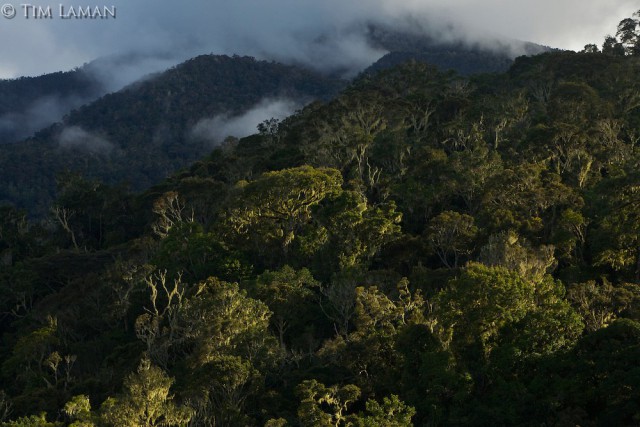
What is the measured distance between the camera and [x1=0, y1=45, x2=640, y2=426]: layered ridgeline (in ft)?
88.8

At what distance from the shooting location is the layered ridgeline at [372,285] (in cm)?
2706

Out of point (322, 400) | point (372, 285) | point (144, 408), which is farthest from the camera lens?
point (372, 285)

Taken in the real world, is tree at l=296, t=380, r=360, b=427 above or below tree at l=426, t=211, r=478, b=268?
below

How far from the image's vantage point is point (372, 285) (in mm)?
37250

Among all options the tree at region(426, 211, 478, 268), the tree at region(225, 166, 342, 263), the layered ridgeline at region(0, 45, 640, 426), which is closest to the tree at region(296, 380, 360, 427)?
the layered ridgeline at region(0, 45, 640, 426)

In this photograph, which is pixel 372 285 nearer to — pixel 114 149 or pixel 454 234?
pixel 454 234

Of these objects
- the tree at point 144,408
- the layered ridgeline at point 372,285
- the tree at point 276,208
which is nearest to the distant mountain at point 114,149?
the layered ridgeline at point 372,285

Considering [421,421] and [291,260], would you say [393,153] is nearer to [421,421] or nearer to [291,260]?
[291,260]

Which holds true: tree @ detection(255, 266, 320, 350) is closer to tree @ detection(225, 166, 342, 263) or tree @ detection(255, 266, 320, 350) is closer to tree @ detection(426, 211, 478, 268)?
tree @ detection(225, 166, 342, 263)

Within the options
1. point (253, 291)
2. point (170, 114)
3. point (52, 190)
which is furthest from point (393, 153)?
point (170, 114)

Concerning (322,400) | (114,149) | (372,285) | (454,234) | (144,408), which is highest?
(114,149)

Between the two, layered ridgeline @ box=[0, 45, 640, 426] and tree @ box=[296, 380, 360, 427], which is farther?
layered ridgeline @ box=[0, 45, 640, 426]

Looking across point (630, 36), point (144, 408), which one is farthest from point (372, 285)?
point (630, 36)

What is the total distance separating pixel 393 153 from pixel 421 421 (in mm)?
33366
